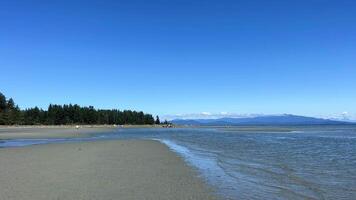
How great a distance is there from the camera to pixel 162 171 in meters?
21.1

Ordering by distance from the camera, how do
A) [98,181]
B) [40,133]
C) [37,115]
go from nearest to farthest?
[98,181] → [40,133] → [37,115]

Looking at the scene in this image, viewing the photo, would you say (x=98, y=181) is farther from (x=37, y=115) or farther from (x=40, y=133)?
(x=37, y=115)

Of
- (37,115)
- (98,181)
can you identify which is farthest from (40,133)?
(37,115)

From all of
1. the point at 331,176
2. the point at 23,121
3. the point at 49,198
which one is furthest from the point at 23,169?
the point at 23,121

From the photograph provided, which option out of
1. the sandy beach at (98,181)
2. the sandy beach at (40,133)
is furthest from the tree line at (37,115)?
A: the sandy beach at (98,181)

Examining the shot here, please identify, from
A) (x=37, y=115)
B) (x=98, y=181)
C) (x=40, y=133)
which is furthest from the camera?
(x=37, y=115)

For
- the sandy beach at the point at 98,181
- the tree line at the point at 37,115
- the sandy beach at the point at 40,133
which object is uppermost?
the tree line at the point at 37,115

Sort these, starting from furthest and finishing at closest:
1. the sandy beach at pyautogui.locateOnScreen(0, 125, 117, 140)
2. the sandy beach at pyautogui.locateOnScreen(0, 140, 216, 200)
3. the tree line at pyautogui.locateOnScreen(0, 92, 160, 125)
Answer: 1. the tree line at pyautogui.locateOnScreen(0, 92, 160, 125)
2. the sandy beach at pyautogui.locateOnScreen(0, 125, 117, 140)
3. the sandy beach at pyautogui.locateOnScreen(0, 140, 216, 200)

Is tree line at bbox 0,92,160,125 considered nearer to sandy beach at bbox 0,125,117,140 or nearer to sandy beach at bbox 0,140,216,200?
sandy beach at bbox 0,125,117,140

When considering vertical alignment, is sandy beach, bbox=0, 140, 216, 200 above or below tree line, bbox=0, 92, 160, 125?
below

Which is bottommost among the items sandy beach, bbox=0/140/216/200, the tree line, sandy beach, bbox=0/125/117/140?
sandy beach, bbox=0/140/216/200

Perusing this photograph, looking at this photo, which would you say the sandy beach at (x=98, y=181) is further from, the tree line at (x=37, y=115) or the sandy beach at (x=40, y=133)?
the tree line at (x=37, y=115)

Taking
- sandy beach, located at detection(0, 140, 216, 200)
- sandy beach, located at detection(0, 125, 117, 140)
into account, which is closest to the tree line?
sandy beach, located at detection(0, 125, 117, 140)

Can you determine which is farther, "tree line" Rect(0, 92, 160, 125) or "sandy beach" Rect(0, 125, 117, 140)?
"tree line" Rect(0, 92, 160, 125)
